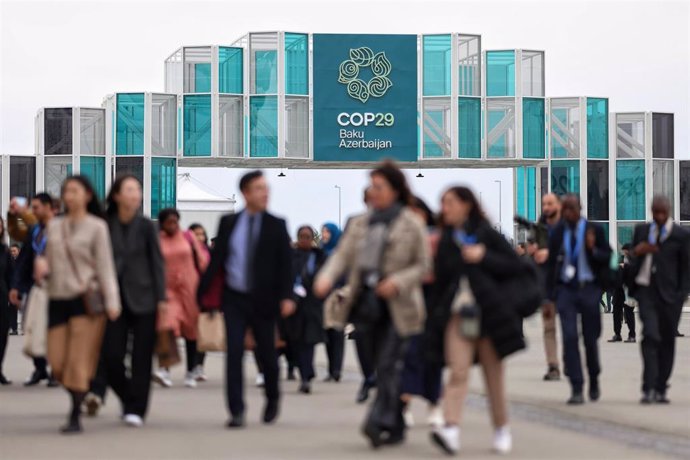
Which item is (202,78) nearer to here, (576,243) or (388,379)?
(576,243)

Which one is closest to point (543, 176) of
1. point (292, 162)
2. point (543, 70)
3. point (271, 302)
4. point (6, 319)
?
point (543, 70)

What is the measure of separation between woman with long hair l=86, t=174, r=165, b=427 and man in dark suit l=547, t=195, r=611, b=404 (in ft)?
14.1

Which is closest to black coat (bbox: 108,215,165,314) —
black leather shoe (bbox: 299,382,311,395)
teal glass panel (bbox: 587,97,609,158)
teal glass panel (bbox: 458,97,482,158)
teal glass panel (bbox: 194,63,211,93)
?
black leather shoe (bbox: 299,382,311,395)

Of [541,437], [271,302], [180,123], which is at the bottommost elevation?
[541,437]

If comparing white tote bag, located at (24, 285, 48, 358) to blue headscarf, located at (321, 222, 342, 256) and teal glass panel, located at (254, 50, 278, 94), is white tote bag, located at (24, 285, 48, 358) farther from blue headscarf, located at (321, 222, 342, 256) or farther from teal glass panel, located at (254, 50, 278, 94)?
teal glass panel, located at (254, 50, 278, 94)

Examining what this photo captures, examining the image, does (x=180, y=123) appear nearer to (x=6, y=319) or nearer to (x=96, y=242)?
(x=6, y=319)

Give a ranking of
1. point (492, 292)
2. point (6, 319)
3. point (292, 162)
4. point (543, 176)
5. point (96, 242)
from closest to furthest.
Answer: point (492, 292)
point (96, 242)
point (6, 319)
point (292, 162)
point (543, 176)

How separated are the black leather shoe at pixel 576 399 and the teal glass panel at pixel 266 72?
4261 centimetres

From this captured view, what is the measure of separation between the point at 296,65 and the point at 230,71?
249 centimetres

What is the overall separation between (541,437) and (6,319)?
7.40 m

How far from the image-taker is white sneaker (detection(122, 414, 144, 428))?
1223 centimetres

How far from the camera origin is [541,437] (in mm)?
11742

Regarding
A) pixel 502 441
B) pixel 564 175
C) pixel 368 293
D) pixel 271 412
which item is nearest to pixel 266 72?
pixel 564 175

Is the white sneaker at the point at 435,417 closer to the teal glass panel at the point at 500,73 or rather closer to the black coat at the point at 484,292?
the black coat at the point at 484,292
